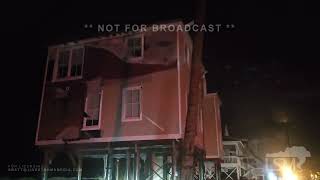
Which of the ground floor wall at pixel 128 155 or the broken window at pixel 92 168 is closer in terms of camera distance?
the ground floor wall at pixel 128 155

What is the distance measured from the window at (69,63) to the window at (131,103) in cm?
326

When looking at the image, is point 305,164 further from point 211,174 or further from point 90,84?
point 90,84

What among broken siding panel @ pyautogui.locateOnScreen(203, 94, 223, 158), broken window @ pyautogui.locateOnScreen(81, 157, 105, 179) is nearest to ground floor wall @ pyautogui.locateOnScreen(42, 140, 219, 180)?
broken window @ pyautogui.locateOnScreen(81, 157, 105, 179)

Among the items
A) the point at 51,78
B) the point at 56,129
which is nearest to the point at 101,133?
the point at 56,129

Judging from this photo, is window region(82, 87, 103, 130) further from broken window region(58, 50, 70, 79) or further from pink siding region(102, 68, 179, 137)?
broken window region(58, 50, 70, 79)

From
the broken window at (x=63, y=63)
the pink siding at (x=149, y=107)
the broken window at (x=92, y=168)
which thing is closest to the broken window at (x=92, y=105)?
the pink siding at (x=149, y=107)

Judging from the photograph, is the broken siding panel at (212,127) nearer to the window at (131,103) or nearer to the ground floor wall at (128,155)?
the ground floor wall at (128,155)

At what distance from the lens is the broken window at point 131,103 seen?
17.9 metres

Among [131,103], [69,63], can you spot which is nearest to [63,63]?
[69,63]

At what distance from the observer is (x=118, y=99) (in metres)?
18.3

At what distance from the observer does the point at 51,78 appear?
2020 centimetres

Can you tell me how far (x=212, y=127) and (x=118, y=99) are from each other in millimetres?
9599

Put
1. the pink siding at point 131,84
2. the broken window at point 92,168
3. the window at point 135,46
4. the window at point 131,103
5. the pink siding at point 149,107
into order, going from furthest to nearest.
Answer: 1. the broken window at point 92,168
2. the window at point 135,46
3. the window at point 131,103
4. the pink siding at point 131,84
5. the pink siding at point 149,107

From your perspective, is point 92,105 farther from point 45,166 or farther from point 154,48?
point 154,48
